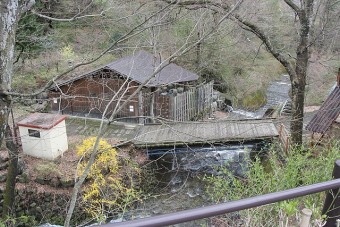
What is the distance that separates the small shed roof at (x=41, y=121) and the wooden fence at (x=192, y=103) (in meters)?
5.21

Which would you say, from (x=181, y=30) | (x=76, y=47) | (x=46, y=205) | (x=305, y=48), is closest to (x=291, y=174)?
(x=305, y=48)

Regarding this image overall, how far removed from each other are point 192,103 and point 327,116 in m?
6.83

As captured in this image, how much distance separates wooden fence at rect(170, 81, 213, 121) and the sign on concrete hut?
205 inches

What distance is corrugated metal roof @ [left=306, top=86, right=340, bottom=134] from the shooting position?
10657 mm

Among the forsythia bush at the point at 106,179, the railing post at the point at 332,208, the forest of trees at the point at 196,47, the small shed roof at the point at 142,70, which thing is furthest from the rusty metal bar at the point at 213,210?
the small shed roof at the point at 142,70

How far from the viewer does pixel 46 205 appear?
10312 millimetres

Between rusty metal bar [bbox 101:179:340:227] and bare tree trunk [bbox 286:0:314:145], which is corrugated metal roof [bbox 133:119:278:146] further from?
rusty metal bar [bbox 101:179:340:227]

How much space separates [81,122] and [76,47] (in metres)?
6.29

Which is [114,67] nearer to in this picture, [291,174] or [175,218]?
[291,174]

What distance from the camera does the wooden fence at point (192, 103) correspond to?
15211 millimetres

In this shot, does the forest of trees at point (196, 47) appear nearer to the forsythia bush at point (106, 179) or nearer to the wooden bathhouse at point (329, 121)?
the wooden bathhouse at point (329, 121)

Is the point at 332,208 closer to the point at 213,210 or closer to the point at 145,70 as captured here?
the point at 213,210

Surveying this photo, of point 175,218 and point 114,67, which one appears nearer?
point 175,218

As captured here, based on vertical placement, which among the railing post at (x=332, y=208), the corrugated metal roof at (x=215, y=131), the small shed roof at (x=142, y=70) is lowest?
the corrugated metal roof at (x=215, y=131)
